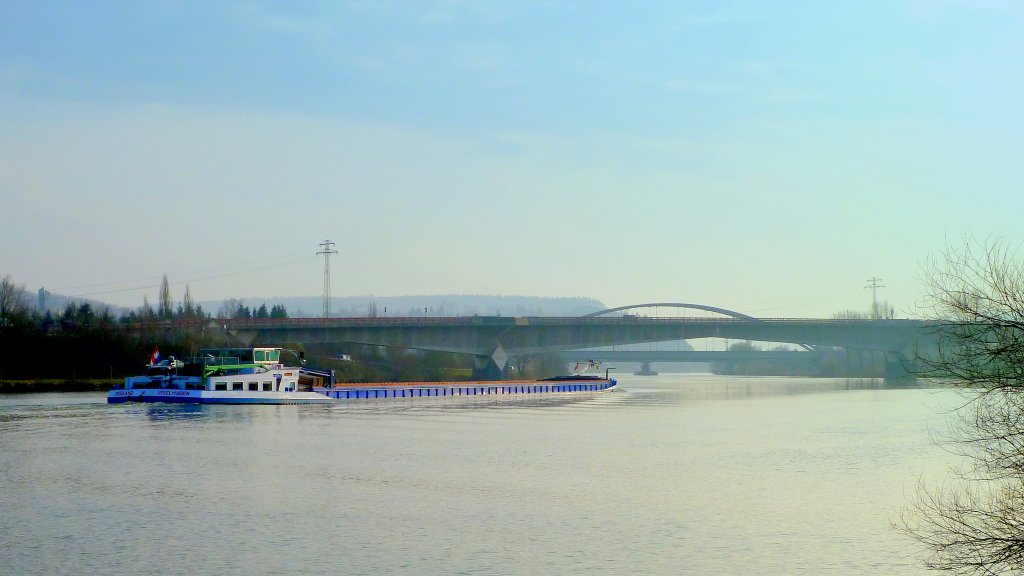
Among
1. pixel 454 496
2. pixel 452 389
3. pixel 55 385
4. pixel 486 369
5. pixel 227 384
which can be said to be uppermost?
pixel 486 369

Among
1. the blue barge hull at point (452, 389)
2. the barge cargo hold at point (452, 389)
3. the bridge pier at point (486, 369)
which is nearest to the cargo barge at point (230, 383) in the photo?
the blue barge hull at point (452, 389)

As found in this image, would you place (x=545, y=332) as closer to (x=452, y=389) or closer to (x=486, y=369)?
(x=486, y=369)

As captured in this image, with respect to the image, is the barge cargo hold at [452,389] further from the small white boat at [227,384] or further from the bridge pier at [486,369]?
the small white boat at [227,384]

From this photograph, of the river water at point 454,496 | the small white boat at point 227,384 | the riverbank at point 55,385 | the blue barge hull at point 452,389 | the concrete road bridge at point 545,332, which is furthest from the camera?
the concrete road bridge at point 545,332

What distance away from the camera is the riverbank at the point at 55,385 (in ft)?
277

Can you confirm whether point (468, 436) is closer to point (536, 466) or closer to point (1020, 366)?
point (536, 466)

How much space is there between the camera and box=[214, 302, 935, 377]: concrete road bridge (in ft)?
341

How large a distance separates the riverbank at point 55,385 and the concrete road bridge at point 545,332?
13.3 metres

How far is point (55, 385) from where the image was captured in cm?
8888

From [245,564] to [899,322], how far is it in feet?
368

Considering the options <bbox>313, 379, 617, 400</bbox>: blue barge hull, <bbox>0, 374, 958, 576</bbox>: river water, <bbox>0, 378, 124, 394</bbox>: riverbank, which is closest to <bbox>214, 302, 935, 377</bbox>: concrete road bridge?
<bbox>313, 379, 617, 400</bbox>: blue barge hull

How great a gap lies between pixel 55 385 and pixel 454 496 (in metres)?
69.3

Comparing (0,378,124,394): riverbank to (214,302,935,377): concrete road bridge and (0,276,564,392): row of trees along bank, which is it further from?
(214,302,935,377): concrete road bridge

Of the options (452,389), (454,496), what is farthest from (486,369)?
(454,496)
